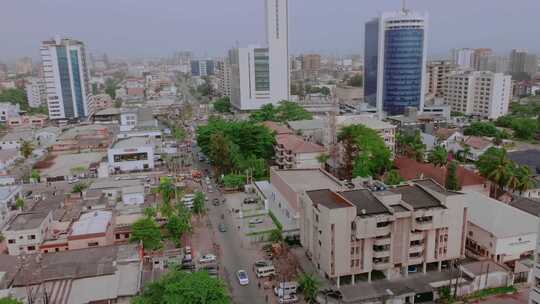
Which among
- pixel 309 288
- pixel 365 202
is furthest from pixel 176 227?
pixel 365 202

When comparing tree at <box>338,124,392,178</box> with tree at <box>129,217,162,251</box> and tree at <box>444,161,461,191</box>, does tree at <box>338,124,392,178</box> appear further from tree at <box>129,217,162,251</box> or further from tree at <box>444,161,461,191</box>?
tree at <box>129,217,162,251</box>

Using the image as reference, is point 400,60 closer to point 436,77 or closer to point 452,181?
point 436,77

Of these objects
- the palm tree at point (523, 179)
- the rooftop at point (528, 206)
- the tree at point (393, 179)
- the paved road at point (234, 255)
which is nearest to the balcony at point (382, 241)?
the paved road at point (234, 255)

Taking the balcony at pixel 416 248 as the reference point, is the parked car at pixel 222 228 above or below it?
below

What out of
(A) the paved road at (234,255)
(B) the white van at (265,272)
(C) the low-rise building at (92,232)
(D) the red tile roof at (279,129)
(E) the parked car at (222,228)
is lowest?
(A) the paved road at (234,255)

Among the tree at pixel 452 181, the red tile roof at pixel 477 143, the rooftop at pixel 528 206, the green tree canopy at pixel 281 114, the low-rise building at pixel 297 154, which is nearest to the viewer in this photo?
the rooftop at pixel 528 206

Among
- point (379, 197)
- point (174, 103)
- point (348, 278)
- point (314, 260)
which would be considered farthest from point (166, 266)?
point (174, 103)

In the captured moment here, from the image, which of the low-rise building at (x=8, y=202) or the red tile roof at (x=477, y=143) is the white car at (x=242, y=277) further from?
the red tile roof at (x=477, y=143)
